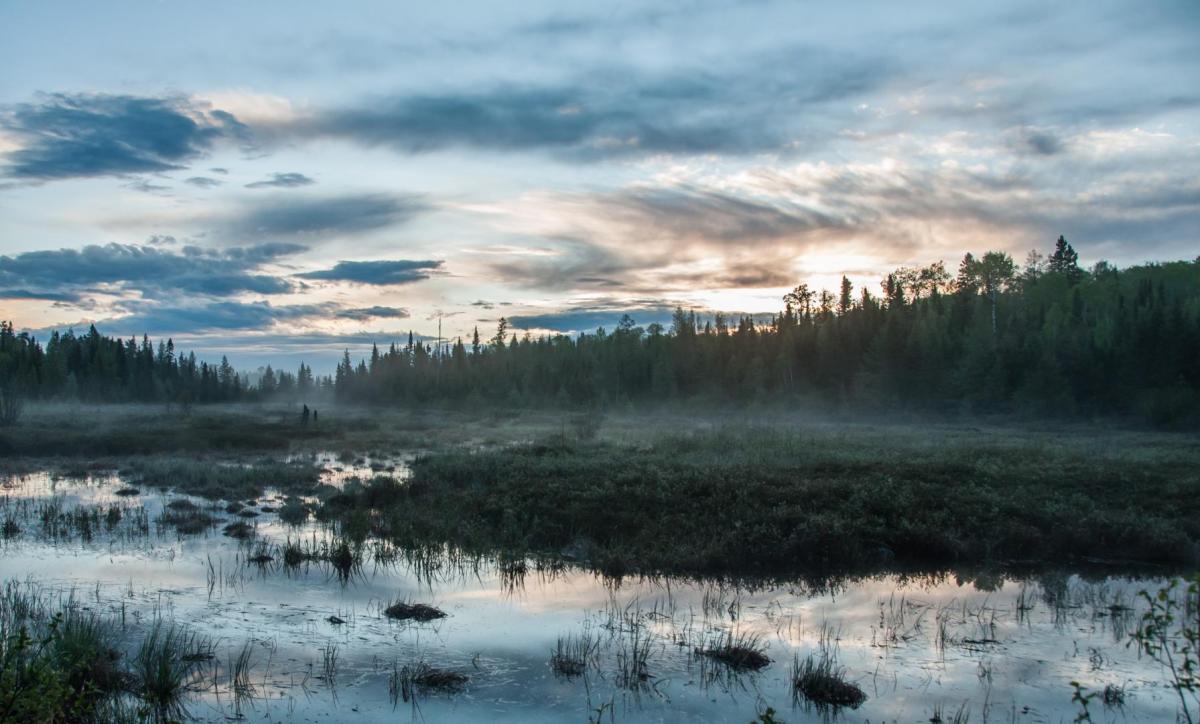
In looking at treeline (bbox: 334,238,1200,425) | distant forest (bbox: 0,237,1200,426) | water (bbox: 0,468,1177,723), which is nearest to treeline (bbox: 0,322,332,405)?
distant forest (bbox: 0,237,1200,426)

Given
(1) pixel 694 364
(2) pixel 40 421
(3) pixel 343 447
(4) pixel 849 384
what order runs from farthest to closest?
(1) pixel 694 364
(4) pixel 849 384
(2) pixel 40 421
(3) pixel 343 447

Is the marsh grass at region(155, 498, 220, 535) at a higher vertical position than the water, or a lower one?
lower

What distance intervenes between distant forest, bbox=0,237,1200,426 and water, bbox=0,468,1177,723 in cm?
5039

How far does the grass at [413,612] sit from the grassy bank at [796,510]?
450 cm

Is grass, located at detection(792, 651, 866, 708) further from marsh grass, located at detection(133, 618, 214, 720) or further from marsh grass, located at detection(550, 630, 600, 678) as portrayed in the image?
marsh grass, located at detection(133, 618, 214, 720)

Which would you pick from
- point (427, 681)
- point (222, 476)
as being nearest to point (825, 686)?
point (427, 681)

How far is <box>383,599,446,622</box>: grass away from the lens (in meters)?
12.4

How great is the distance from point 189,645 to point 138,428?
44.2 meters

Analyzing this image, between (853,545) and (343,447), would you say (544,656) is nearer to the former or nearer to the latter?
(853,545)

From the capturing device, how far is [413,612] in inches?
496

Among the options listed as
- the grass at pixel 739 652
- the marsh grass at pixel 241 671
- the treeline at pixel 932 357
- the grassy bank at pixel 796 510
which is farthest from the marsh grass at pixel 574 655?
the treeline at pixel 932 357

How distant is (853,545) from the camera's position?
55.3 ft

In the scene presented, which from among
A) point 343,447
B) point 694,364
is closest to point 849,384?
point 694,364

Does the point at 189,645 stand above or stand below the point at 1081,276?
below
